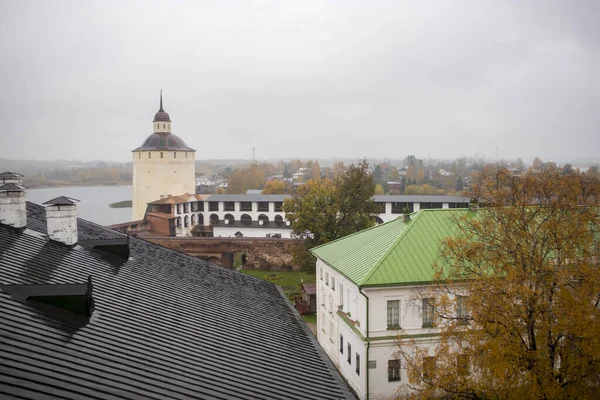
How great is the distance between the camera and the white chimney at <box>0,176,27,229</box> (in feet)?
27.8

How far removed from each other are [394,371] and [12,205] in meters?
12.1

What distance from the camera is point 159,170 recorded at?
54812 millimetres

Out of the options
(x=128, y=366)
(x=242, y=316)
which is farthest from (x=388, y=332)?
(x=128, y=366)

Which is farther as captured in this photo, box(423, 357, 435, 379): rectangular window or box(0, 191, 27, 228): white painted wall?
box(423, 357, 435, 379): rectangular window

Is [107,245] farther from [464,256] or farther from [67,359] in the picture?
[464,256]

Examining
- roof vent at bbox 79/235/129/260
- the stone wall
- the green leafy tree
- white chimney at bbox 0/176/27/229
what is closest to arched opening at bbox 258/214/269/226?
the stone wall

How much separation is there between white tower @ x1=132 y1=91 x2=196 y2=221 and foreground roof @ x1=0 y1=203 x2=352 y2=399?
44913 mm

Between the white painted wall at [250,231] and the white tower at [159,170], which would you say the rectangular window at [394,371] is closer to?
the white painted wall at [250,231]

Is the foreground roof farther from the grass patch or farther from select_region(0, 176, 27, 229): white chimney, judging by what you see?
the grass patch

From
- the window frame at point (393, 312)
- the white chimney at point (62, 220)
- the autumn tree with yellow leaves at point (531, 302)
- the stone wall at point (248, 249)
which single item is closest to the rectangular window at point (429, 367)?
the autumn tree with yellow leaves at point (531, 302)

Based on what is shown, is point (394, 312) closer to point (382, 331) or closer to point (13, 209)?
point (382, 331)

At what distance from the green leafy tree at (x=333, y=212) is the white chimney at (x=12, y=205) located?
24.6 m

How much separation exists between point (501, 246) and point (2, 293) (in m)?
10.3

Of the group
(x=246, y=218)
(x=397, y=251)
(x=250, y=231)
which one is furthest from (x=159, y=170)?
(x=397, y=251)
